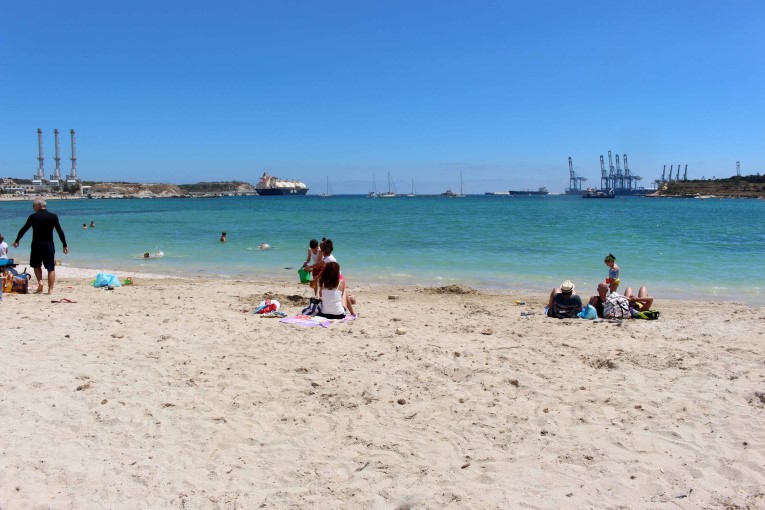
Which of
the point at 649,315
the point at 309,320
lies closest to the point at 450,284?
the point at 649,315

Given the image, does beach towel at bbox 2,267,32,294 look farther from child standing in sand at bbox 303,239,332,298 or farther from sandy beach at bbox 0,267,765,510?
child standing in sand at bbox 303,239,332,298

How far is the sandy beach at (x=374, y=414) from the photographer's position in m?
3.48

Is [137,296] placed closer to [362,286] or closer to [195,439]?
[362,286]

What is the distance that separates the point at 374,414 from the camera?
15.1ft

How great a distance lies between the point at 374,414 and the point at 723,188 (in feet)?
454

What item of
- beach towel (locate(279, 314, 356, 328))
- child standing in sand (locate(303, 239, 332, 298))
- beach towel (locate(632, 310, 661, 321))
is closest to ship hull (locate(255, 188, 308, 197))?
child standing in sand (locate(303, 239, 332, 298))

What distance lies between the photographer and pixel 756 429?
425 centimetres

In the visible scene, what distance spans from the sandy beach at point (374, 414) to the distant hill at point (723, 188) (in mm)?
124806

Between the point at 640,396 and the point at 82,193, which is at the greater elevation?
the point at 82,193

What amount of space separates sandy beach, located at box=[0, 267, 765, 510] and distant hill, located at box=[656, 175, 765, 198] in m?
125

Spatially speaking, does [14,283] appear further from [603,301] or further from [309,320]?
[603,301]

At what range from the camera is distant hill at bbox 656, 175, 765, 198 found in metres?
111

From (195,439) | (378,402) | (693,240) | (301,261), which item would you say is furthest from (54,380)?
(693,240)

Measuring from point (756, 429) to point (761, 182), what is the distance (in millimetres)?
136469
